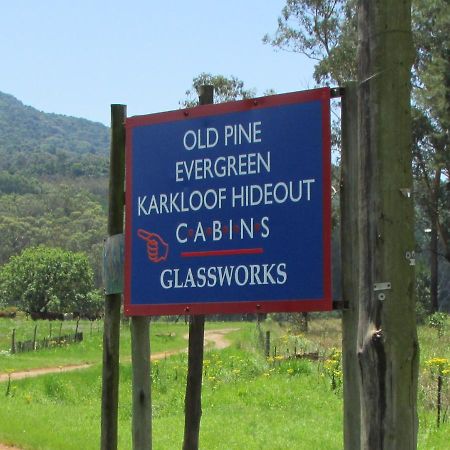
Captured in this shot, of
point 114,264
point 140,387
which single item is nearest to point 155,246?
point 114,264

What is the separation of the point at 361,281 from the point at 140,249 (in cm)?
182

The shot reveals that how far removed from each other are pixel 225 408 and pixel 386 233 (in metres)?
10.1

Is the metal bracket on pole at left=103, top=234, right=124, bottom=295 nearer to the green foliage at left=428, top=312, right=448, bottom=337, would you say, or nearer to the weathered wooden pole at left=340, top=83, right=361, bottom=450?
the weathered wooden pole at left=340, top=83, right=361, bottom=450

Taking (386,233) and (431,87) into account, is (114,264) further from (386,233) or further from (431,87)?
(431,87)

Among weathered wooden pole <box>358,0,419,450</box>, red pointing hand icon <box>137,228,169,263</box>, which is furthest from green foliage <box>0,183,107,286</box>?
weathered wooden pole <box>358,0,419,450</box>

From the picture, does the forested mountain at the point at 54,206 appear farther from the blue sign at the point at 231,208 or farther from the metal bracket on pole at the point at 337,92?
the metal bracket on pole at the point at 337,92

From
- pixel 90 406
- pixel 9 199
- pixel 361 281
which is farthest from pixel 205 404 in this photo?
pixel 9 199

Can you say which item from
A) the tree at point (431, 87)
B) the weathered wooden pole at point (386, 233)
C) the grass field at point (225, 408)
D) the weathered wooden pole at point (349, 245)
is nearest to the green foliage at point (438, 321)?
the tree at point (431, 87)

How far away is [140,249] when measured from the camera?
15.8ft

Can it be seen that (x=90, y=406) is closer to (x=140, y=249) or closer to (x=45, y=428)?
(x=45, y=428)

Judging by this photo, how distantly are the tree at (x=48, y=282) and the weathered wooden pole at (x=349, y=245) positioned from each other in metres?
62.2

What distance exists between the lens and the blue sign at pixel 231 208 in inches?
161

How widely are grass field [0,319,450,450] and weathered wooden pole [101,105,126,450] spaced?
416 centimetres

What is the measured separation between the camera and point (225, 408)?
1297 centimetres
